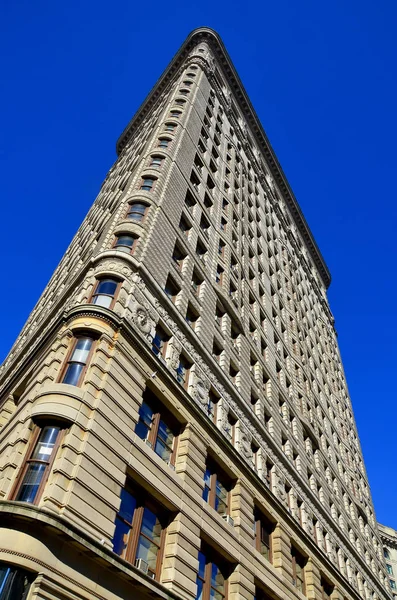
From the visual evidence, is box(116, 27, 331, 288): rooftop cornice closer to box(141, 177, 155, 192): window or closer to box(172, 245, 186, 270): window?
box(141, 177, 155, 192): window

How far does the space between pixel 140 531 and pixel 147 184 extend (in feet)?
65.9

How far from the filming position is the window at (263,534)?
23875 mm

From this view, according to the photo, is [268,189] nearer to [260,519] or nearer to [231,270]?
[231,270]

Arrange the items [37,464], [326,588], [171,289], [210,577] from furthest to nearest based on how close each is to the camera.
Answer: [326,588] < [171,289] < [210,577] < [37,464]

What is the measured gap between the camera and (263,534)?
24797 mm

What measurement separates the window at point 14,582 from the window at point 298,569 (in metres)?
17.4

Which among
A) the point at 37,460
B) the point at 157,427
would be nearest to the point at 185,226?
the point at 157,427

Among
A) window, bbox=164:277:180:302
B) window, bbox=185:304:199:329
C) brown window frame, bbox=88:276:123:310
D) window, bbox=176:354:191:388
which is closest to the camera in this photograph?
brown window frame, bbox=88:276:123:310

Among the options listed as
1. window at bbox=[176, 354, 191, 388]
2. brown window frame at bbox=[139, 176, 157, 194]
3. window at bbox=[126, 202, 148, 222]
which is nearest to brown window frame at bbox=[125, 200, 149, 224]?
window at bbox=[126, 202, 148, 222]

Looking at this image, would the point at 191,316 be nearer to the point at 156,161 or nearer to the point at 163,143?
the point at 156,161

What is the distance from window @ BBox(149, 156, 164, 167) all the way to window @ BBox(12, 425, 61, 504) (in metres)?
21.4

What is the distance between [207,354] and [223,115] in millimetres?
37471

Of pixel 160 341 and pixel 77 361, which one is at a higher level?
pixel 160 341

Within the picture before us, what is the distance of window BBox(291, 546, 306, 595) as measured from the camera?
25.9 m
